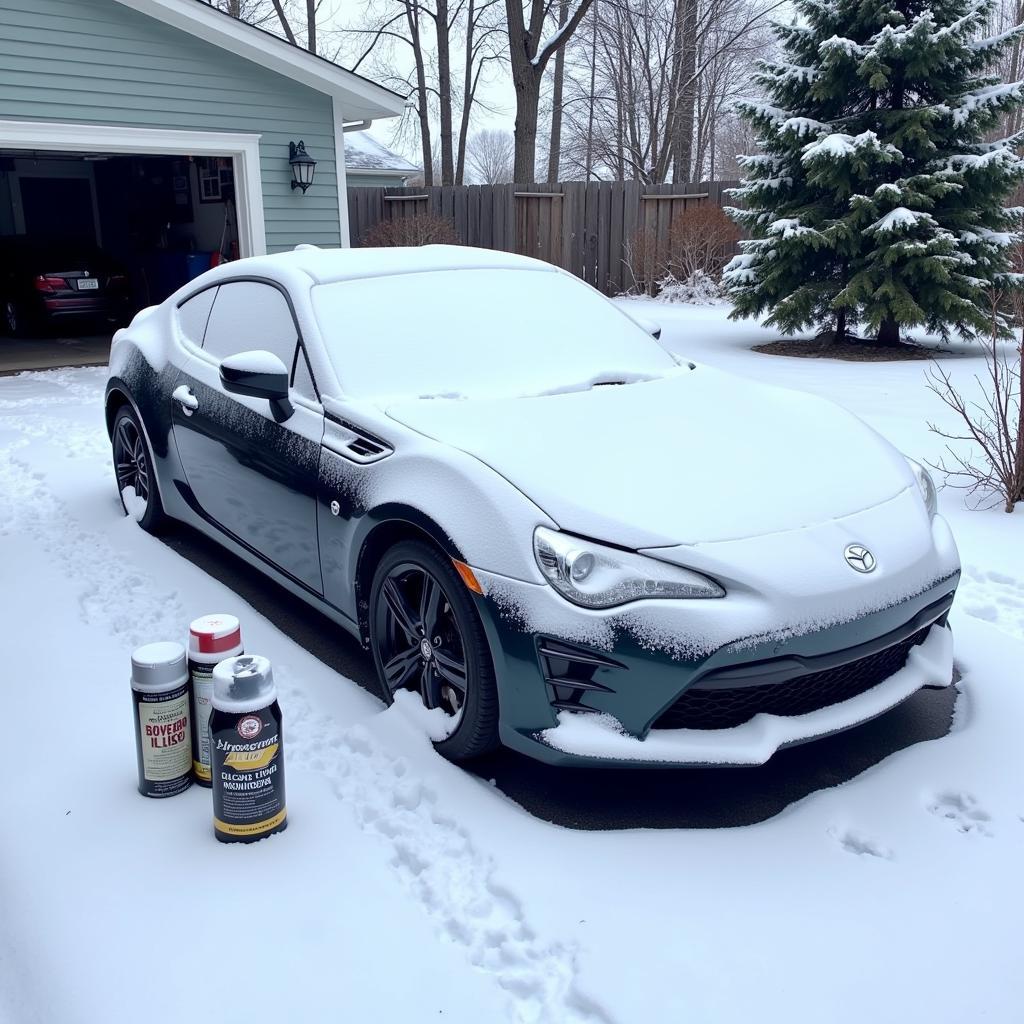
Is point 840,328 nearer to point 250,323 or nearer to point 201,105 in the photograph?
point 201,105

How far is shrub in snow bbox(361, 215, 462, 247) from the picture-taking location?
18203mm

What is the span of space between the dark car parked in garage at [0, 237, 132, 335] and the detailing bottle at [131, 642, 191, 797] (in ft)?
39.6

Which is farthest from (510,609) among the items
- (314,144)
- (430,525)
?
(314,144)

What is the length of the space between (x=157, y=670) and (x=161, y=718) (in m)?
0.14

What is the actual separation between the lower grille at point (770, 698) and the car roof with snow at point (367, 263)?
7.10ft

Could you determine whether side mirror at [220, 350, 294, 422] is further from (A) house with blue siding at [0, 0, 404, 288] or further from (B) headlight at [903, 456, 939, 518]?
(A) house with blue siding at [0, 0, 404, 288]

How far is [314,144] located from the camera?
12133mm

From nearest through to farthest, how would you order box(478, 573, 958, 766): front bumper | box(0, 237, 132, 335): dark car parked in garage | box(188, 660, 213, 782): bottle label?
box(478, 573, 958, 766): front bumper → box(188, 660, 213, 782): bottle label → box(0, 237, 132, 335): dark car parked in garage

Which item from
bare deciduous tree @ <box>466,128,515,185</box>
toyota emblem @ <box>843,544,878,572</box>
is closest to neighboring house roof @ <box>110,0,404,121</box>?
toyota emblem @ <box>843,544,878,572</box>

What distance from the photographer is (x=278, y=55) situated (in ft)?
36.9

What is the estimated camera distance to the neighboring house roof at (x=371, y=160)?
29.7 metres

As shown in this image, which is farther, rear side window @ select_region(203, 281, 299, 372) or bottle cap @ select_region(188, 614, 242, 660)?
rear side window @ select_region(203, 281, 299, 372)

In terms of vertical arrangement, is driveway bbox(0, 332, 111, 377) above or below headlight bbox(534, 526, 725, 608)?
below

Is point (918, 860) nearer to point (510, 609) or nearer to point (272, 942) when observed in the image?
point (510, 609)
